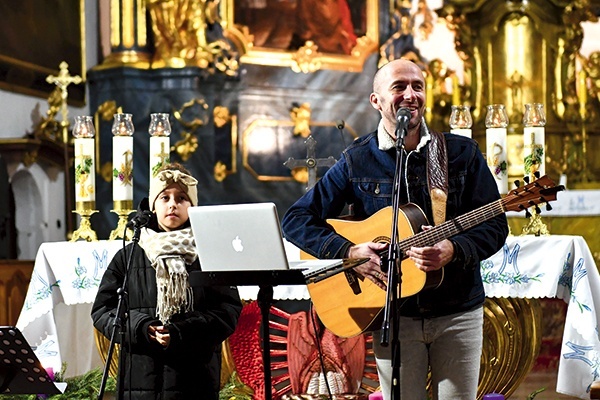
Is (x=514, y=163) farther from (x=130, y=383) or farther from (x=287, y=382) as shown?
(x=130, y=383)

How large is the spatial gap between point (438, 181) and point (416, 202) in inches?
5.1

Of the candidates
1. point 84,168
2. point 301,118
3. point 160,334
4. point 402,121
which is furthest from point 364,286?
point 301,118

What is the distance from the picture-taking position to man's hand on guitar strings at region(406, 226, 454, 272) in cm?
399

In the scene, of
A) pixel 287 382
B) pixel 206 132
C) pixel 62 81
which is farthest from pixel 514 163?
pixel 287 382

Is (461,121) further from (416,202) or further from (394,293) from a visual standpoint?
(394,293)

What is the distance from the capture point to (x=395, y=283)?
3.81 meters

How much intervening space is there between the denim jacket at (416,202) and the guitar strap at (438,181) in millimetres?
32

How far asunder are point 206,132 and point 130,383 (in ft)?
19.1

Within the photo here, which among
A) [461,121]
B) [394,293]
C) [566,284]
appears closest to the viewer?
[394,293]

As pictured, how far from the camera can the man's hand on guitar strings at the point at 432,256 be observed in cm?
399

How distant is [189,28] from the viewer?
1037 cm

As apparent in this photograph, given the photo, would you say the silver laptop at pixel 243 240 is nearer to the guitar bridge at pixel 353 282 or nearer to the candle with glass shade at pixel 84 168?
the guitar bridge at pixel 353 282

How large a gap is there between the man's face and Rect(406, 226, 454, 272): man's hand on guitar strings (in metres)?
0.46

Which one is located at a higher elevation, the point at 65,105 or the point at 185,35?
the point at 185,35
